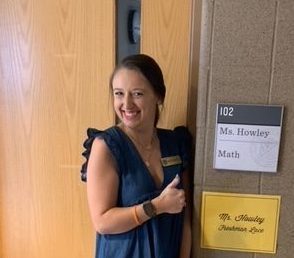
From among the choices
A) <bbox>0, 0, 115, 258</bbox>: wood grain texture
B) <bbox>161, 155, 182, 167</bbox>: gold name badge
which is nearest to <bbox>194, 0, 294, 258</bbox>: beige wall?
<bbox>161, 155, 182, 167</bbox>: gold name badge

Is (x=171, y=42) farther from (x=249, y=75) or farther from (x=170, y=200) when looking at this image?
(x=170, y=200)

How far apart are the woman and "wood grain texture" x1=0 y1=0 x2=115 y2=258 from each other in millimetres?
320

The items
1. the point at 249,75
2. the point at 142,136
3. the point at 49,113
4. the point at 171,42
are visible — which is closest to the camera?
the point at 249,75

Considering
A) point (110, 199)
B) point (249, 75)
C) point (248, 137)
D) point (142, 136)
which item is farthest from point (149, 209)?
point (249, 75)

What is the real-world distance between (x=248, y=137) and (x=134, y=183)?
355mm

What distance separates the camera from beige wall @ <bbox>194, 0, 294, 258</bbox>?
98 cm

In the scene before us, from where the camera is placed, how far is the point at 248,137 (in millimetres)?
1019

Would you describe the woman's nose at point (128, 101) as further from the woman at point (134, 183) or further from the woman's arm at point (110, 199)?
the woman's arm at point (110, 199)

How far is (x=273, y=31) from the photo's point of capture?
3.20 ft

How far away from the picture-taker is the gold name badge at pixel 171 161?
1.18 meters

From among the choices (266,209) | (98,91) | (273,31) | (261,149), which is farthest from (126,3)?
(266,209)

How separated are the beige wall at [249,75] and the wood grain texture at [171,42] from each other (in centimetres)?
30

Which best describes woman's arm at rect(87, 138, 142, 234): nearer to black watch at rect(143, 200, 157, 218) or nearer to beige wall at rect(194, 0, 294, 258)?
black watch at rect(143, 200, 157, 218)

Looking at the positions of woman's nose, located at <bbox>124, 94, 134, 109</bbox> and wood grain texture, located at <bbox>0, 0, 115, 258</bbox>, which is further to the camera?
wood grain texture, located at <bbox>0, 0, 115, 258</bbox>
